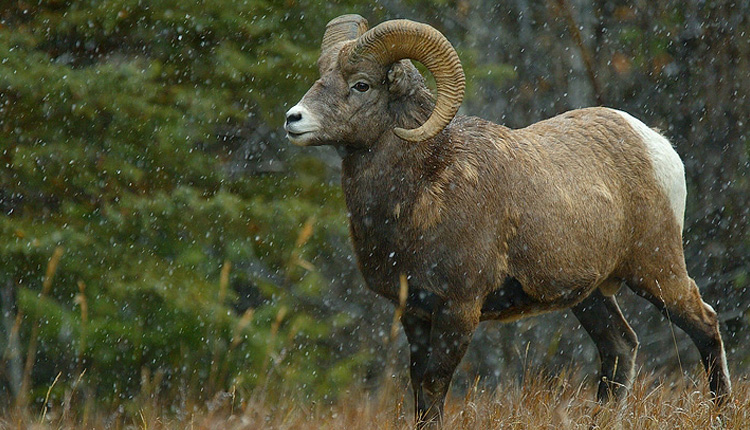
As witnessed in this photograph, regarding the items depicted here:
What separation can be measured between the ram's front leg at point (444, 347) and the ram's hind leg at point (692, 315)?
4.19 ft

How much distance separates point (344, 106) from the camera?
4.26 m

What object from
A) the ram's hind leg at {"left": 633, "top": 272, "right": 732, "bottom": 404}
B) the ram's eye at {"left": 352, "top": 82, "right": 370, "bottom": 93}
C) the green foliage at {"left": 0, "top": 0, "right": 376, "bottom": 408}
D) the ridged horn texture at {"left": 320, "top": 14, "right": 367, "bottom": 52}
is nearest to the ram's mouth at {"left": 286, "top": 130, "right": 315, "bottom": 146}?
the ram's eye at {"left": 352, "top": 82, "right": 370, "bottom": 93}

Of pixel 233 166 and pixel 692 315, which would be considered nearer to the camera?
pixel 692 315

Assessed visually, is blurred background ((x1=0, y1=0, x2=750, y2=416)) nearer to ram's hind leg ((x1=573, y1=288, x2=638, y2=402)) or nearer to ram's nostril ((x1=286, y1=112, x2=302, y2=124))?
ram's hind leg ((x1=573, y1=288, x2=638, y2=402))

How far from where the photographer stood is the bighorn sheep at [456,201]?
13.9 feet

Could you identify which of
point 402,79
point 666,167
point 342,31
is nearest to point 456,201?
point 402,79

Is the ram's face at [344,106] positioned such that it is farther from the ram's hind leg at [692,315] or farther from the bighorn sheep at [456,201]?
the ram's hind leg at [692,315]

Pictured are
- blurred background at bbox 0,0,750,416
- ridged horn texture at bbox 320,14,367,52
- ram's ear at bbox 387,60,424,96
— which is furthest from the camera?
blurred background at bbox 0,0,750,416

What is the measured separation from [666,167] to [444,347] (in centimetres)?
177

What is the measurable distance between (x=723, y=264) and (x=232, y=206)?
514 cm

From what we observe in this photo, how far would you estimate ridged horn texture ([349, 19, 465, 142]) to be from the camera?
4.18 m

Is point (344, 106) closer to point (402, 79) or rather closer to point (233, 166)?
point (402, 79)

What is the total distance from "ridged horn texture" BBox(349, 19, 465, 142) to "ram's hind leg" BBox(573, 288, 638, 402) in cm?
177

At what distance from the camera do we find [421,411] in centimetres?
441
